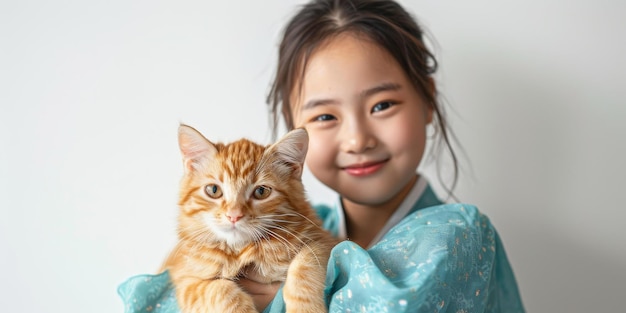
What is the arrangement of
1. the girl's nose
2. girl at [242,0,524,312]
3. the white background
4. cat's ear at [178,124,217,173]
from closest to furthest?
girl at [242,0,524,312], cat's ear at [178,124,217,173], the girl's nose, the white background

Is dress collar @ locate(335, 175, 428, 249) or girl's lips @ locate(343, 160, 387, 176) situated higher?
girl's lips @ locate(343, 160, 387, 176)

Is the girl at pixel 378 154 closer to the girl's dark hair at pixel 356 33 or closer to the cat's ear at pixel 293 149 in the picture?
the girl's dark hair at pixel 356 33

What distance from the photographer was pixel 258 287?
3.86 feet

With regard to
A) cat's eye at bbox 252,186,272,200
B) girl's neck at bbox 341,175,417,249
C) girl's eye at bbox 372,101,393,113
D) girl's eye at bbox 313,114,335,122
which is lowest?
girl's neck at bbox 341,175,417,249

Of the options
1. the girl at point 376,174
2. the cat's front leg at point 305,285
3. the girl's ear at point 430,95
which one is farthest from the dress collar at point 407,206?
the cat's front leg at point 305,285

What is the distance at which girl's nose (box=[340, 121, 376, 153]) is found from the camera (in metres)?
1.38

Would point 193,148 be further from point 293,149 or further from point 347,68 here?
point 347,68

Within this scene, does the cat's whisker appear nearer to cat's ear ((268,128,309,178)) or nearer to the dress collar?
cat's ear ((268,128,309,178))

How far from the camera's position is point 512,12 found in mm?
1812

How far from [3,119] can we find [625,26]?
2189 mm

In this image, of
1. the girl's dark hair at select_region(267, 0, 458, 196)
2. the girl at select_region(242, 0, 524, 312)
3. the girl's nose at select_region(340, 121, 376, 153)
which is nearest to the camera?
the girl at select_region(242, 0, 524, 312)

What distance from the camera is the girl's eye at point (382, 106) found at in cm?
142

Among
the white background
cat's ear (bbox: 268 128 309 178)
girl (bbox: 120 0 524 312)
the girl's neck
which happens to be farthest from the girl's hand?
the white background

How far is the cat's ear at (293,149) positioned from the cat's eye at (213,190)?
149 millimetres
